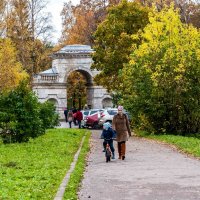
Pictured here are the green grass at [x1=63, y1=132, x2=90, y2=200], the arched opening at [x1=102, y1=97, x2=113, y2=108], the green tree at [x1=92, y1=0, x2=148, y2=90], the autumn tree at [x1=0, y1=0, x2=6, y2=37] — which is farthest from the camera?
the arched opening at [x1=102, y1=97, x2=113, y2=108]

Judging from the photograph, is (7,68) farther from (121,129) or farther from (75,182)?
(75,182)

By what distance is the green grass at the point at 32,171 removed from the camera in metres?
11.2

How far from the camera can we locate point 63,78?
212 feet

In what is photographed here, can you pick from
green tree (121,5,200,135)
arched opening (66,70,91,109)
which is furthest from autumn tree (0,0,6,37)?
arched opening (66,70,91,109)

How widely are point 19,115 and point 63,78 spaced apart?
37.8m

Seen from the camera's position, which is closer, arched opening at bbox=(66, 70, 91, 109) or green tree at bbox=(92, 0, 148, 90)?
green tree at bbox=(92, 0, 148, 90)

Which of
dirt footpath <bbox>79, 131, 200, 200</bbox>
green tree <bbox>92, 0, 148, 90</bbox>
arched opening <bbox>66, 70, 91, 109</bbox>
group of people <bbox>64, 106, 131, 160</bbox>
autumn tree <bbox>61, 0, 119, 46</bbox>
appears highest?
autumn tree <bbox>61, 0, 119, 46</bbox>

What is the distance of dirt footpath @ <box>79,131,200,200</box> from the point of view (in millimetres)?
11031

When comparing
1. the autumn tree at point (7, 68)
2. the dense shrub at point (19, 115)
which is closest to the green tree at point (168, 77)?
the dense shrub at point (19, 115)

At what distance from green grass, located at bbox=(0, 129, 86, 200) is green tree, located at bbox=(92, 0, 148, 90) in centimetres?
2039

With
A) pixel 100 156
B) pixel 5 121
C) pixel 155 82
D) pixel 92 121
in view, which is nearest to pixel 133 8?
pixel 92 121

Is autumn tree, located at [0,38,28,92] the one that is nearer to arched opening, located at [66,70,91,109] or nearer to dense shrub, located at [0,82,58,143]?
dense shrub, located at [0,82,58,143]

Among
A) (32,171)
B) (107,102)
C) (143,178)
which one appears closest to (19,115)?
(32,171)

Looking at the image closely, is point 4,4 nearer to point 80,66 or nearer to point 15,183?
point 80,66
